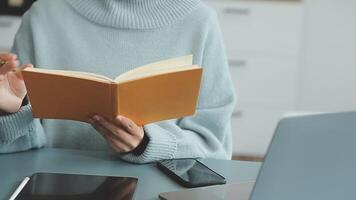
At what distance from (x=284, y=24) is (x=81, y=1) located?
5.66 feet

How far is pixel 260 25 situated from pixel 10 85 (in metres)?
1.93

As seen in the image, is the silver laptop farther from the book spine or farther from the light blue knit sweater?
the light blue knit sweater

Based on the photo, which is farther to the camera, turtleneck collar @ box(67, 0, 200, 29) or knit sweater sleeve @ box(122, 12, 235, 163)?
turtleneck collar @ box(67, 0, 200, 29)

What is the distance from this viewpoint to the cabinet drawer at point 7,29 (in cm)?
283

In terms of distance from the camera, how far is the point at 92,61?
129 centimetres

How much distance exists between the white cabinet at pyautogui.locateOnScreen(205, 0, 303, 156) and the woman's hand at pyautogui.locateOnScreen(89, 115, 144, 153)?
1840 millimetres

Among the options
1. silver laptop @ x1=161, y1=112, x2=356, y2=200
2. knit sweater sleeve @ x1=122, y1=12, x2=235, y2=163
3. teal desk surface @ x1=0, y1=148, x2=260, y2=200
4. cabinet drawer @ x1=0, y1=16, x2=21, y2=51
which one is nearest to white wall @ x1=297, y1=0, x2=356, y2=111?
cabinet drawer @ x1=0, y1=16, x2=21, y2=51

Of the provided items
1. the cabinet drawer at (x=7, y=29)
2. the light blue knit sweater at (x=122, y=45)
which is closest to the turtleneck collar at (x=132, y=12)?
the light blue knit sweater at (x=122, y=45)

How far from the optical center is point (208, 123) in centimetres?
125

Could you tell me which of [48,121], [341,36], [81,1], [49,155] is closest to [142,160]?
[49,155]

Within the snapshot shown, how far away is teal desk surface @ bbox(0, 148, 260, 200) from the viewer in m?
0.98

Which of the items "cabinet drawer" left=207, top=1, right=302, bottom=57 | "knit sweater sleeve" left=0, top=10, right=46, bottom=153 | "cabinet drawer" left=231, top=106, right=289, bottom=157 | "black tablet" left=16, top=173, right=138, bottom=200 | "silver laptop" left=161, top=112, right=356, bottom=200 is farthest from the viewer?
"cabinet drawer" left=231, top=106, right=289, bottom=157

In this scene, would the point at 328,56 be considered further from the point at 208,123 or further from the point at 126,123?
the point at 126,123

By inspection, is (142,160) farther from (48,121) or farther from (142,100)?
(48,121)
